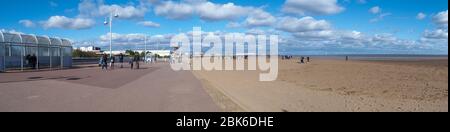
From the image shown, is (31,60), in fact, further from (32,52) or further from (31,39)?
(32,52)

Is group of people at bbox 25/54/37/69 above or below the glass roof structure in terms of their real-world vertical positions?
below

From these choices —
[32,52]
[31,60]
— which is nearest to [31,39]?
[31,60]

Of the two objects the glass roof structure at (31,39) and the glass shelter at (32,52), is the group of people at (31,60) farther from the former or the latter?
the glass roof structure at (31,39)

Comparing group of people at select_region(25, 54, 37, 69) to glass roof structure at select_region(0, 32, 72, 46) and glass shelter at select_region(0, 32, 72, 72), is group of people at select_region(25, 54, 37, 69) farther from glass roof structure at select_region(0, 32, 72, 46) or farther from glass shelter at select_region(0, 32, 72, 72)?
glass roof structure at select_region(0, 32, 72, 46)

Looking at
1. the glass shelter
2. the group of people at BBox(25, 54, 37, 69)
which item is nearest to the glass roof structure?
the glass shelter

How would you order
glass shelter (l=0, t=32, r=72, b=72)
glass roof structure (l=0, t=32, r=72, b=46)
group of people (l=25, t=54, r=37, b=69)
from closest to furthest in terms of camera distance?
glass roof structure (l=0, t=32, r=72, b=46), glass shelter (l=0, t=32, r=72, b=72), group of people (l=25, t=54, r=37, b=69)

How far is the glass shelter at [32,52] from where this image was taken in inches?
966

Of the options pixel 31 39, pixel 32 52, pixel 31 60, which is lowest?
pixel 31 60

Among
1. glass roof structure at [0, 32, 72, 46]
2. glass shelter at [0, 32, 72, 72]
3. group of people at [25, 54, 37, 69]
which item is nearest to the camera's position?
glass roof structure at [0, 32, 72, 46]

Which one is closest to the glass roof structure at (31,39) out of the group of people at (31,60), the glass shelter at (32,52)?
the glass shelter at (32,52)

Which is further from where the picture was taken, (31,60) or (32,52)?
(32,52)

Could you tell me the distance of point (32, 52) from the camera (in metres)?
28.6

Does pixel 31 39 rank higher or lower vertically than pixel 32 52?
higher

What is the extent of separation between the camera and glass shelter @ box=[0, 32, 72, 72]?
24541 millimetres
